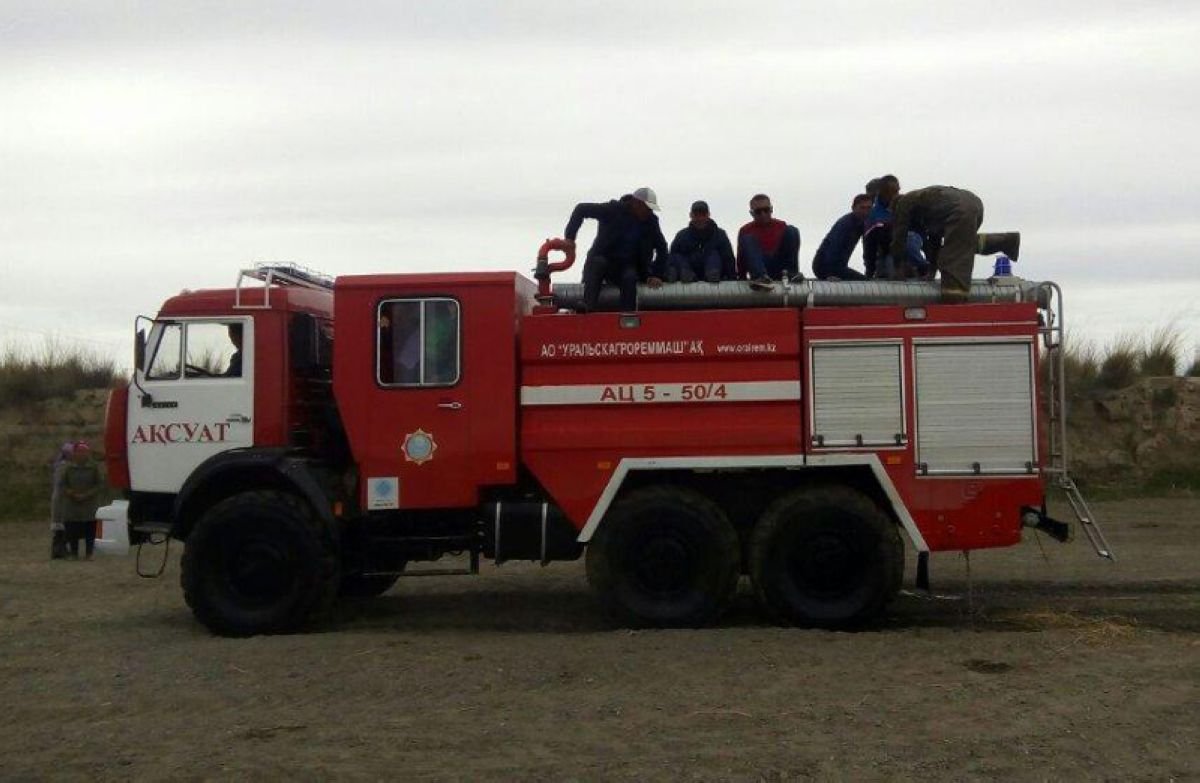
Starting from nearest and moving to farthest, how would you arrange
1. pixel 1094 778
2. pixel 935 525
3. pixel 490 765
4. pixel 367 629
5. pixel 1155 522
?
pixel 1094 778
pixel 490 765
pixel 935 525
pixel 367 629
pixel 1155 522

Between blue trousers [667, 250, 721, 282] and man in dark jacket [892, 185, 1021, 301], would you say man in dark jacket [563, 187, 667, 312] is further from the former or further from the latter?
man in dark jacket [892, 185, 1021, 301]

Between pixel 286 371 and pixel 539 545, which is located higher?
pixel 286 371

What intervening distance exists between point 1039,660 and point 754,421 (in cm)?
296

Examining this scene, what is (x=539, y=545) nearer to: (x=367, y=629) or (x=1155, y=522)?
(x=367, y=629)

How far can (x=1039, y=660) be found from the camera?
29.5 feet

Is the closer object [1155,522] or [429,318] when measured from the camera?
[429,318]

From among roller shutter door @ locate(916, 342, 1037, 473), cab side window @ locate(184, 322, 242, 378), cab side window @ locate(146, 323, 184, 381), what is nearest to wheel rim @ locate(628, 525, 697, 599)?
roller shutter door @ locate(916, 342, 1037, 473)

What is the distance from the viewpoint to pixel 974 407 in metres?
10.5

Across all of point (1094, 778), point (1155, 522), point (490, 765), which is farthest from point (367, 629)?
point (1155, 522)

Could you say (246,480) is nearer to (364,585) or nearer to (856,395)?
(364,585)

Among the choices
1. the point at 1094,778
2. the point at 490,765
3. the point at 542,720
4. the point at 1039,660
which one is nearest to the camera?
the point at 1094,778

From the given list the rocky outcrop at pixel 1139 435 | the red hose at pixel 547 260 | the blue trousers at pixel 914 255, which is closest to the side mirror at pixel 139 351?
the red hose at pixel 547 260

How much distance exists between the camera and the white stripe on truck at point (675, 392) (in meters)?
10.5

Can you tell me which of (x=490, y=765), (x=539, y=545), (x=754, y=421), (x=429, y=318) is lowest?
(x=490, y=765)
